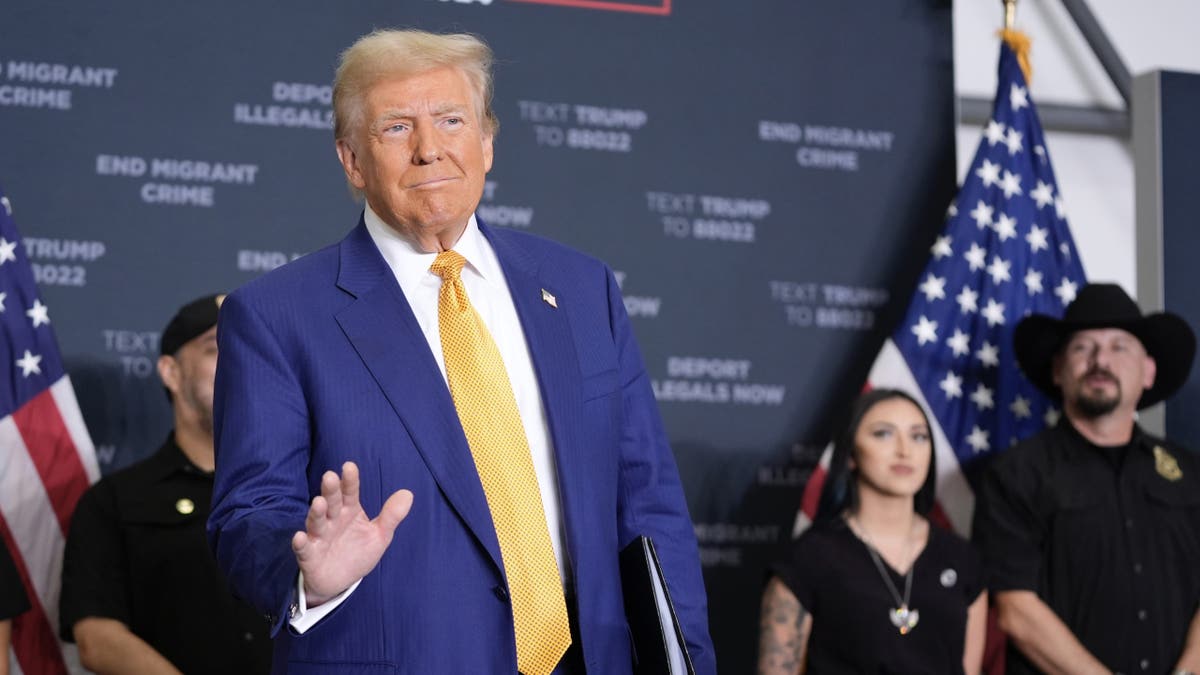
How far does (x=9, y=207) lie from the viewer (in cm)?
400

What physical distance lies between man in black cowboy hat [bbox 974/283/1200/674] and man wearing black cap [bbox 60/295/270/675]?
2.04m

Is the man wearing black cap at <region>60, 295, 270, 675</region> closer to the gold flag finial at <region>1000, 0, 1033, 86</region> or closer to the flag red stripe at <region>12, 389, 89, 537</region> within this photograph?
the flag red stripe at <region>12, 389, 89, 537</region>

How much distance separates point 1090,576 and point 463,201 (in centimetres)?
275

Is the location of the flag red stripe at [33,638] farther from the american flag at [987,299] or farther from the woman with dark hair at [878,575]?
the american flag at [987,299]

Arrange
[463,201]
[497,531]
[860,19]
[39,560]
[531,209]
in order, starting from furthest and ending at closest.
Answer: [860,19] < [531,209] < [39,560] < [463,201] < [497,531]

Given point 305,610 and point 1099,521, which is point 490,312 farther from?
point 1099,521

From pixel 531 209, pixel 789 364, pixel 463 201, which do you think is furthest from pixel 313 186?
pixel 463 201

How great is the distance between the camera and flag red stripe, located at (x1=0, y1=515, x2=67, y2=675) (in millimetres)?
3781

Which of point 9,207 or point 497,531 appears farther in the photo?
point 9,207

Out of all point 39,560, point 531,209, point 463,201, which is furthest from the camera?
point 531,209

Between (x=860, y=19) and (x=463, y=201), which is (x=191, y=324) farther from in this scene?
(x=860, y=19)

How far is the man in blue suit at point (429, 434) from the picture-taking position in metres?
1.81

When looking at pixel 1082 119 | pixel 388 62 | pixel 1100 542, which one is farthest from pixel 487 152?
pixel 1082 119

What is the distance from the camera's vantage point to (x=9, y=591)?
3461mm
